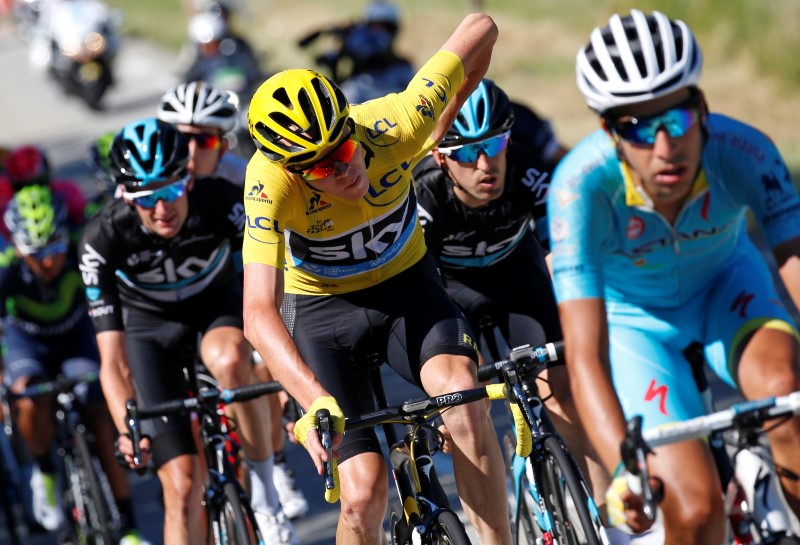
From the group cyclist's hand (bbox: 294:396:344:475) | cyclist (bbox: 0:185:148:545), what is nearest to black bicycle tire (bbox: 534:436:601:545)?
cyclist's hand (bbox: 294:396:344:475)

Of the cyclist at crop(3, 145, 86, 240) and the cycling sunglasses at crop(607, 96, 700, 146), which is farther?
the cyclist at crop(3, 145, 86, 240)

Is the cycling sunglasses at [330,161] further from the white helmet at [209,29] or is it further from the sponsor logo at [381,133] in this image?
the white helmet at [209,29]

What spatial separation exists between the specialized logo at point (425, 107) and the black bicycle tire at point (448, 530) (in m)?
1.62

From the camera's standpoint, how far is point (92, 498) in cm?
762

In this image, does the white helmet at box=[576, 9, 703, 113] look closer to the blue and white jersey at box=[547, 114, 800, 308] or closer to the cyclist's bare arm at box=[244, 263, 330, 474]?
the blue and white jersey at box=[547, 114, 800, 308]

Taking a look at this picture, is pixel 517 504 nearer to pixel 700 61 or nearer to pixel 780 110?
pixel 700 61

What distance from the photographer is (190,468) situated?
20.6 feet

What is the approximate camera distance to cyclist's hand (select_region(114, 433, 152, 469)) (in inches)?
222

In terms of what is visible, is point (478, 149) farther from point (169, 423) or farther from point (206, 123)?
point (206, 123)

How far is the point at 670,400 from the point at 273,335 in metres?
1.39

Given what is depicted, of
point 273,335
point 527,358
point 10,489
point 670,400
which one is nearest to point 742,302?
point 670,400

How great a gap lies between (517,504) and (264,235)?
1.67m

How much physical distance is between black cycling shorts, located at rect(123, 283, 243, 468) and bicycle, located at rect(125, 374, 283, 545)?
0.46 metres

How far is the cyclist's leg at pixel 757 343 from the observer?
4094 mm
